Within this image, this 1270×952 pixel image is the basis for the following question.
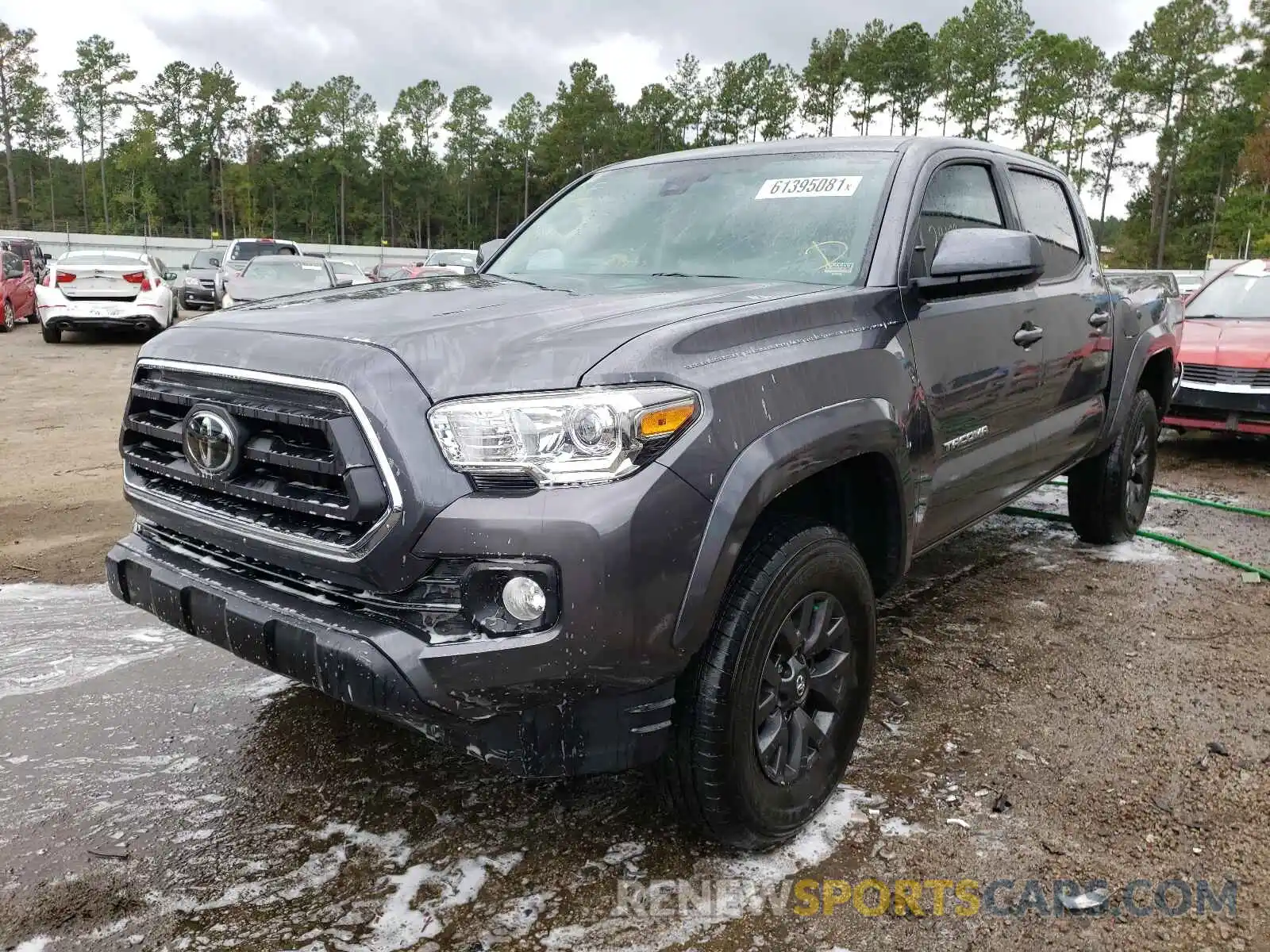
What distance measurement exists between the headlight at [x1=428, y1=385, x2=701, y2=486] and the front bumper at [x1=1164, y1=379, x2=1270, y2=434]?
6.94 meters

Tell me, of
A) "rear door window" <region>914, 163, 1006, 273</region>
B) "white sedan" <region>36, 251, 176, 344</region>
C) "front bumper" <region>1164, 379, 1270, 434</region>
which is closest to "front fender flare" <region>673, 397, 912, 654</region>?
"rear door window" <region>914, 163, 1006, 273</region>

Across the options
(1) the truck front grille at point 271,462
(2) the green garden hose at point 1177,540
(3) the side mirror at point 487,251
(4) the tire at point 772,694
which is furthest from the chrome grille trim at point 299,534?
(2) the green garden hose at point 1177,540

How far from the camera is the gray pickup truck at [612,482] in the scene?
2.05 meters

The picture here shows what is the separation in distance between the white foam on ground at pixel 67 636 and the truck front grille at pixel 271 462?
4.30 feet

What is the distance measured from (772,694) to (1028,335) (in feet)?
6.30

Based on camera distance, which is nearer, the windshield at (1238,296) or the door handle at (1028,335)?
the door handle at (1028,335)

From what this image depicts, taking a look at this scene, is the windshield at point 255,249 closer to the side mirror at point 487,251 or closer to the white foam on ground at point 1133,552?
the side mirror at point 487,251

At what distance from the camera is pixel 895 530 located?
2.92 m

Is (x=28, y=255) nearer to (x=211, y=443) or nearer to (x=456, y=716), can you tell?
(x=211, y=443)

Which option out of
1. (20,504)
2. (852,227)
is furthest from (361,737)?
(20,504)

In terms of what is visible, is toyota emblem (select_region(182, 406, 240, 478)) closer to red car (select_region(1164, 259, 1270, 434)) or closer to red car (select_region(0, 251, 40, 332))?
red car (select_region(1164, 259, 1270, 434))

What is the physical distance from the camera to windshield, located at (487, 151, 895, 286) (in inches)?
124

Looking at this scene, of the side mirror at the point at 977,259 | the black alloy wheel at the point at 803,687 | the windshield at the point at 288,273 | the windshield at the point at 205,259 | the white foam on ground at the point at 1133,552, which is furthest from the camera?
the windshield at the point at 205,259

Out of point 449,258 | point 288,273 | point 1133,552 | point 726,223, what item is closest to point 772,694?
point 726,223
